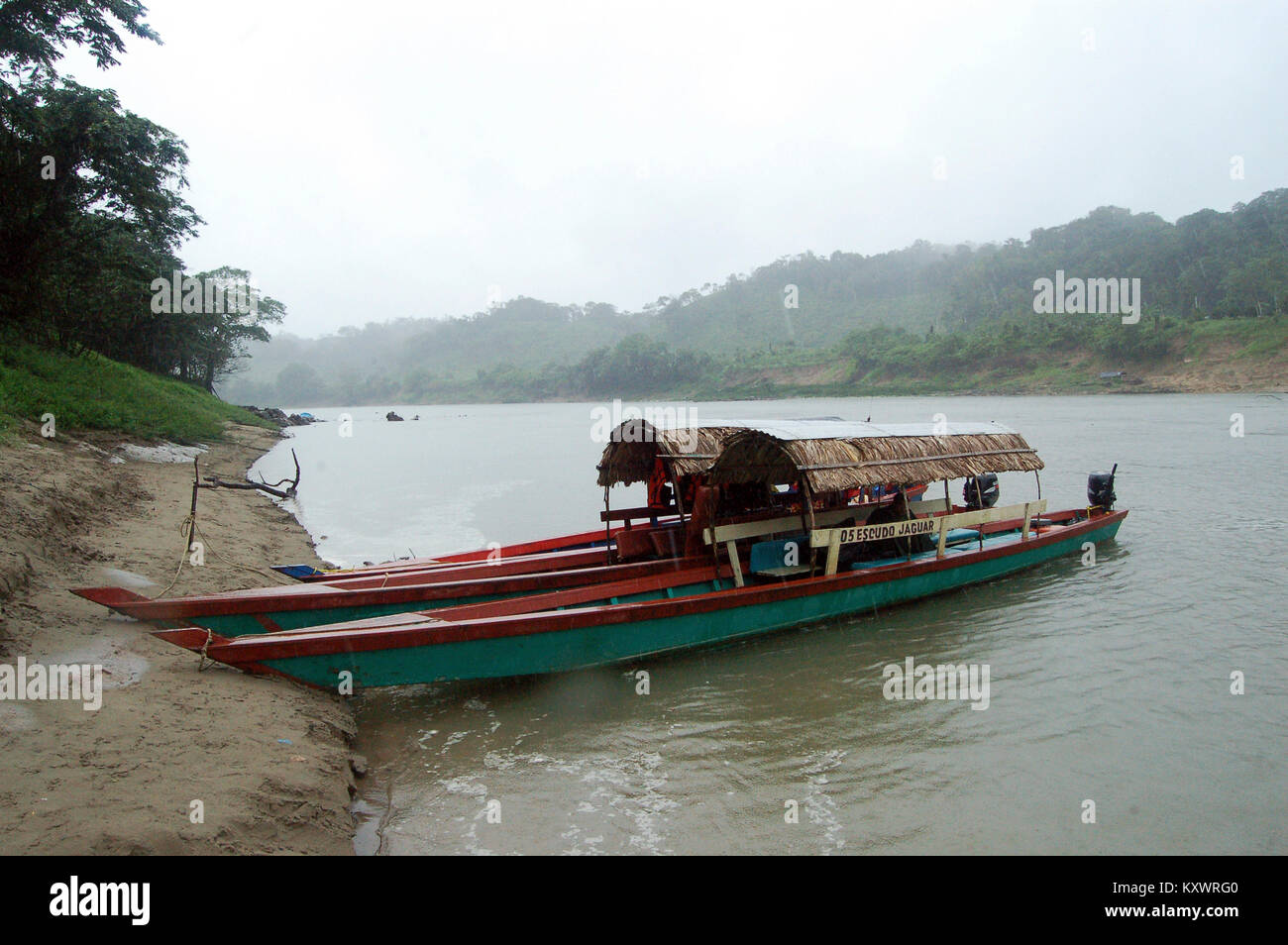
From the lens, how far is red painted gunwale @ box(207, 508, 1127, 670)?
540 centimetres

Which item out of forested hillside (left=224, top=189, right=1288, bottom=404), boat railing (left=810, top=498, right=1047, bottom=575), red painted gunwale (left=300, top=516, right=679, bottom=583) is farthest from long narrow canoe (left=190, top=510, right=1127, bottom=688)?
forested hillside (left=224, top=189, right=1288, bottom=404)

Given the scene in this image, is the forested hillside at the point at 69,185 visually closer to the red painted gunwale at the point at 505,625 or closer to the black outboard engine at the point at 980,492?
the red painted gunwale at the point at 505,625

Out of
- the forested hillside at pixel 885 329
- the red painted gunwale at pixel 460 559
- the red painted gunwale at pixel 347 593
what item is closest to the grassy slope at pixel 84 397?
the red painted gunwale at pixel 460 559

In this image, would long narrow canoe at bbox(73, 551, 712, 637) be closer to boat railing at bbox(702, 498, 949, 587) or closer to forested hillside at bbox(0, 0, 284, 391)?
boat railing at bbox(702, 498, 949, 587)

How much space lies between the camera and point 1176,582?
9.80m

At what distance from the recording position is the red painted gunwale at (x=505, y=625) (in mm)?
5402

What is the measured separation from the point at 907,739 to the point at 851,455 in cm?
310

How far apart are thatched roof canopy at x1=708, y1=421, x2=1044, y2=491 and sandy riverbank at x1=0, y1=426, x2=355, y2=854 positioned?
176 inches

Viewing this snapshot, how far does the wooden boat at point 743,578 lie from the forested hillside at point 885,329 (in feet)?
152

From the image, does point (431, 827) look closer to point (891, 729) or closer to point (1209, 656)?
point (891, 729)

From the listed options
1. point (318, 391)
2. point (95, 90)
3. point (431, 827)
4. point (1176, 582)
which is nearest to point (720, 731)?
point (431, 827)

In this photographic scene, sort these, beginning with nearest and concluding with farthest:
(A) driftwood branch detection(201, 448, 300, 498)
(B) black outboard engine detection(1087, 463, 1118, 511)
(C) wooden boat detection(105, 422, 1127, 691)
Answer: (C) wooden boat detection(105, 422, 1127, 691)
(A) driftwood branch detection(201, 448, 300, 498)
(B) black outboard engine detection(1087, 463, 1118, 511)

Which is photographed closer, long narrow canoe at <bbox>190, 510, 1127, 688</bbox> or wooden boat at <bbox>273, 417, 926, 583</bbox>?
long narrow canoe at <bbox>190, 510, 1127, 688</bbox>

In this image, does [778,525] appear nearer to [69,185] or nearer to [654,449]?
[654,449]
